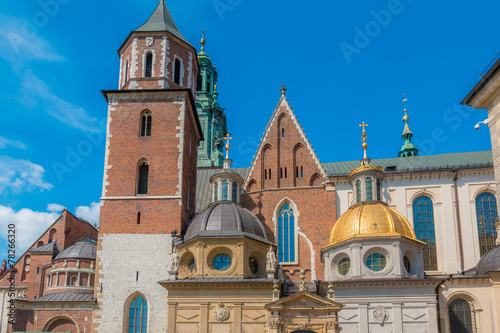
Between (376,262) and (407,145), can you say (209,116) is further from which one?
(376,262)

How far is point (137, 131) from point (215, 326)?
13.0m

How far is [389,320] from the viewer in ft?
97.0

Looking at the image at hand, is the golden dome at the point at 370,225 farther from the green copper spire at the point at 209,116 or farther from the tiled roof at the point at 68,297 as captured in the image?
the green copper spire at the point at 209,116

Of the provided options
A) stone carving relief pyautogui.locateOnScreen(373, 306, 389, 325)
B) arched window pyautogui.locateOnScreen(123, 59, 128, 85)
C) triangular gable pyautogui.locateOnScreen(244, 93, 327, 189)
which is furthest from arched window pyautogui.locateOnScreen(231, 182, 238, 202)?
stone carving relief pyautogui.locateOnScreen(373, 306, 389, 325)

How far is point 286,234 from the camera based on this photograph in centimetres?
3716

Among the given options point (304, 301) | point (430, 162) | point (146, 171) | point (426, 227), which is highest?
point (430, 162)

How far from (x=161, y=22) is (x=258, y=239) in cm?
1624

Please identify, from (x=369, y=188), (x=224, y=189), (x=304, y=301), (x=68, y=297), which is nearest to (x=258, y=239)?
(x=224, y=189)

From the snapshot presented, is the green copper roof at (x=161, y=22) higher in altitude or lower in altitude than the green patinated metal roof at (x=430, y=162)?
higher

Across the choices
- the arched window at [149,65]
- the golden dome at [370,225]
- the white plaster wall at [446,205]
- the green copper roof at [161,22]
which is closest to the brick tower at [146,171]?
the arched window at [149,65]

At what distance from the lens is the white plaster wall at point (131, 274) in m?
31.3

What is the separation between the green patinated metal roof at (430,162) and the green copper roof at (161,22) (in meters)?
14.0

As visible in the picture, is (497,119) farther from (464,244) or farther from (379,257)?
(464,244)

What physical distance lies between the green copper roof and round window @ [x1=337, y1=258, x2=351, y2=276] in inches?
694
